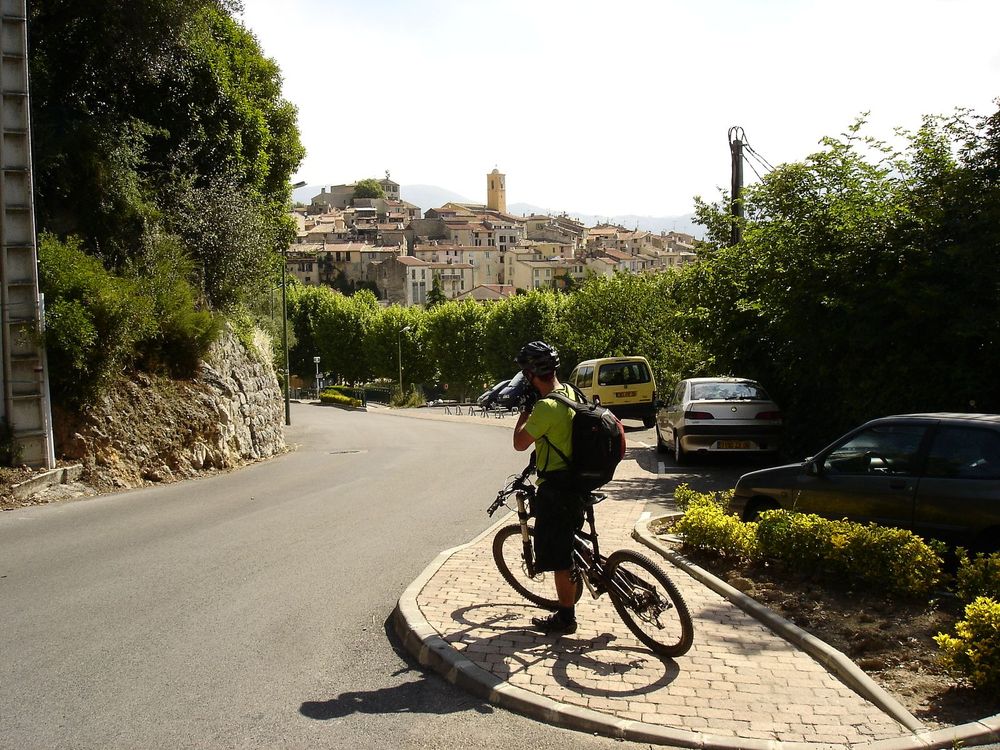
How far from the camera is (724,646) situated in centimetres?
561

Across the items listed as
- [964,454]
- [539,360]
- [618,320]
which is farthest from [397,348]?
[539,360]

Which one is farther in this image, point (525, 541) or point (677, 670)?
point (525, 541)

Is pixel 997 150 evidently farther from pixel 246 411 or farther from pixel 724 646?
pixel 246 411

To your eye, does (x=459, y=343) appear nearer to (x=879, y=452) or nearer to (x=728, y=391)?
(x=728, y=391)

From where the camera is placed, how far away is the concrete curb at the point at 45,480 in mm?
12680

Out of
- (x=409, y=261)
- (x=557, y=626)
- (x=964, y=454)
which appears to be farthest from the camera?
(x=409, y=261)

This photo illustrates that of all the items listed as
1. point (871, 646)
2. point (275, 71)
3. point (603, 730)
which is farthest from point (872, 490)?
point (275, 71)

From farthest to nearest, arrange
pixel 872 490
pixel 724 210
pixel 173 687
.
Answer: pixel 724 210, pixel 872 490, pixel 173 687

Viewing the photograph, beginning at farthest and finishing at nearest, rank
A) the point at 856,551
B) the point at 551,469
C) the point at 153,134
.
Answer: the point at 153,134, the point at 856,551, the point at 551,469

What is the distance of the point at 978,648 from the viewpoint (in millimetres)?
4676

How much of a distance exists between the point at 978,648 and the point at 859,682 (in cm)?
62

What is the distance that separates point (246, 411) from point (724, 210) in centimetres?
1235

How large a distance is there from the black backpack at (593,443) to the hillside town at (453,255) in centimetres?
13385

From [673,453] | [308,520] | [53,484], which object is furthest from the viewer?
[673,453]
